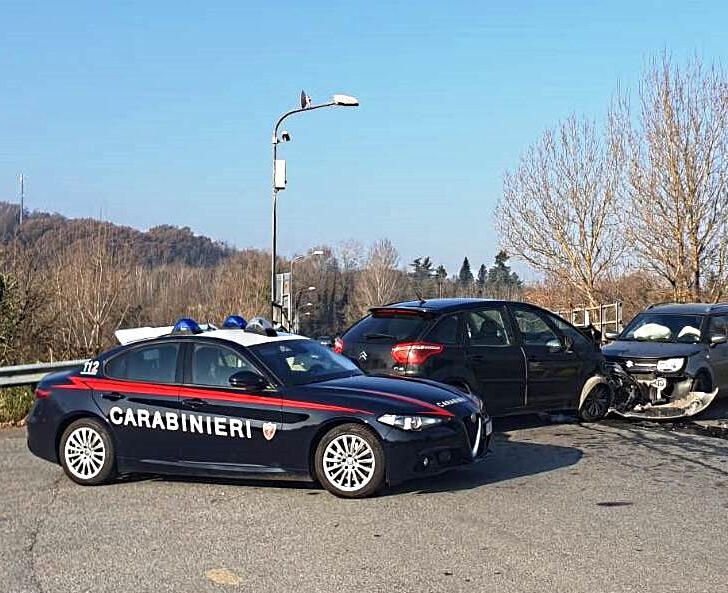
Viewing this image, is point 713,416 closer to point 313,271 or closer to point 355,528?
point 355,528

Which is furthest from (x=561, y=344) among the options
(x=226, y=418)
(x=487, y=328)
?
(x=226, y=418)

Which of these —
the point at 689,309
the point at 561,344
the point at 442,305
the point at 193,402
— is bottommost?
the point at 193,402

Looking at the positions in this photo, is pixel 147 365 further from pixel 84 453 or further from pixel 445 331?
pixel 445 331

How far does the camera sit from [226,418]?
8.00m

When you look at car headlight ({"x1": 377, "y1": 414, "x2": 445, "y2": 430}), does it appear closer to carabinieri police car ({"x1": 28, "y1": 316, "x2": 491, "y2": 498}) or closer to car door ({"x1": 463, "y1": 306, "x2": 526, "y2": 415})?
carabinieri police car ({"x1": 28, "y1": 316, "x2": 491, "y2": 498})

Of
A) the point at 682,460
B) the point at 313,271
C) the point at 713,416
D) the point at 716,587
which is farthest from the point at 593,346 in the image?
the point at 313,271

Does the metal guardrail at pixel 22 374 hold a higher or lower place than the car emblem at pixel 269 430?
higher

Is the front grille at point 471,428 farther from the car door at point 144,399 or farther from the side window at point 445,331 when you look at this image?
the car door at point 144,399

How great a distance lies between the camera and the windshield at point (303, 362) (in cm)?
825

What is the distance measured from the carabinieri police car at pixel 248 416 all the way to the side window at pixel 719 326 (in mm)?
6630

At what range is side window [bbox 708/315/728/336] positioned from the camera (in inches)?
539

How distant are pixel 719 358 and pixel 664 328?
3.14 ft

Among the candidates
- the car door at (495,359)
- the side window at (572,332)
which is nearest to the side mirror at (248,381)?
the car door at (495,359)

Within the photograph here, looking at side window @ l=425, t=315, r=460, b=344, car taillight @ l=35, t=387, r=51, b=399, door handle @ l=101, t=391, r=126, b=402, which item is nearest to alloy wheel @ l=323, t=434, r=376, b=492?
door handle @ l=101, t=391, r=126, b=402
